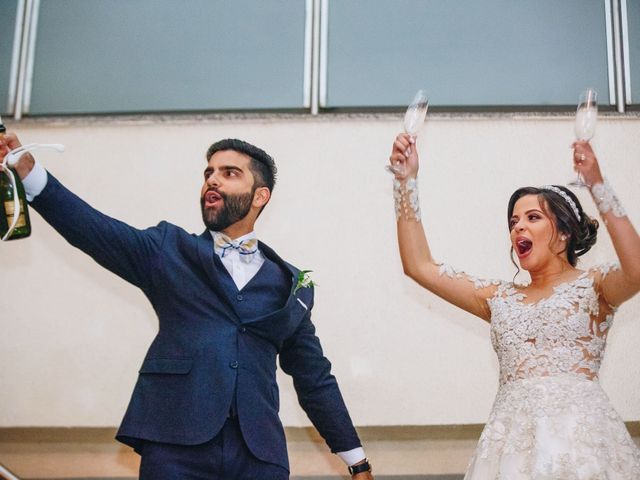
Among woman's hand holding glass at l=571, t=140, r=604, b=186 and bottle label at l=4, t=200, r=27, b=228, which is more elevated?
woman's hand holding glass at l=571, t=140, r=604, b=186

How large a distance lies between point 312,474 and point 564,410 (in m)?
1.87

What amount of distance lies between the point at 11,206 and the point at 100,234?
0.26 m

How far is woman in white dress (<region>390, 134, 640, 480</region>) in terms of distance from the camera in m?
2.27

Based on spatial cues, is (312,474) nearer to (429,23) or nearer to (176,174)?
(176,174)

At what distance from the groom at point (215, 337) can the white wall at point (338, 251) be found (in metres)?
1.24

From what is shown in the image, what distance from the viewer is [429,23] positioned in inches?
179

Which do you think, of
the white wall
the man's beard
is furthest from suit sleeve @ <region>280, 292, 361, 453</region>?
the white wall

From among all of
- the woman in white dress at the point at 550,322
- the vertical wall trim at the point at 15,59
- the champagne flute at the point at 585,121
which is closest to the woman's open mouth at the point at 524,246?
the woman in white dress at the point at 550,322

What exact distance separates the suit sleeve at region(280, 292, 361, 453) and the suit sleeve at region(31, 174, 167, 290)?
568 millimetres

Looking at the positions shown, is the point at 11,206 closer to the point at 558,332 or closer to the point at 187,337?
the point at 187,337

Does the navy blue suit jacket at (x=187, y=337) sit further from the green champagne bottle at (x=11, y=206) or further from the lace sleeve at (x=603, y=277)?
the lace sleeve at (x=603, y=277)

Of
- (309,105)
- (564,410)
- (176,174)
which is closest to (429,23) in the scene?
(309,105)

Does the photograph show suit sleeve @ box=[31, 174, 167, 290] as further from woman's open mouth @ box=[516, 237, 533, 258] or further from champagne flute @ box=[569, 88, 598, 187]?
champagne flute @ box=[569, 88, 598, 187]

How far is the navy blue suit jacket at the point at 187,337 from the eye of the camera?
2295mm
